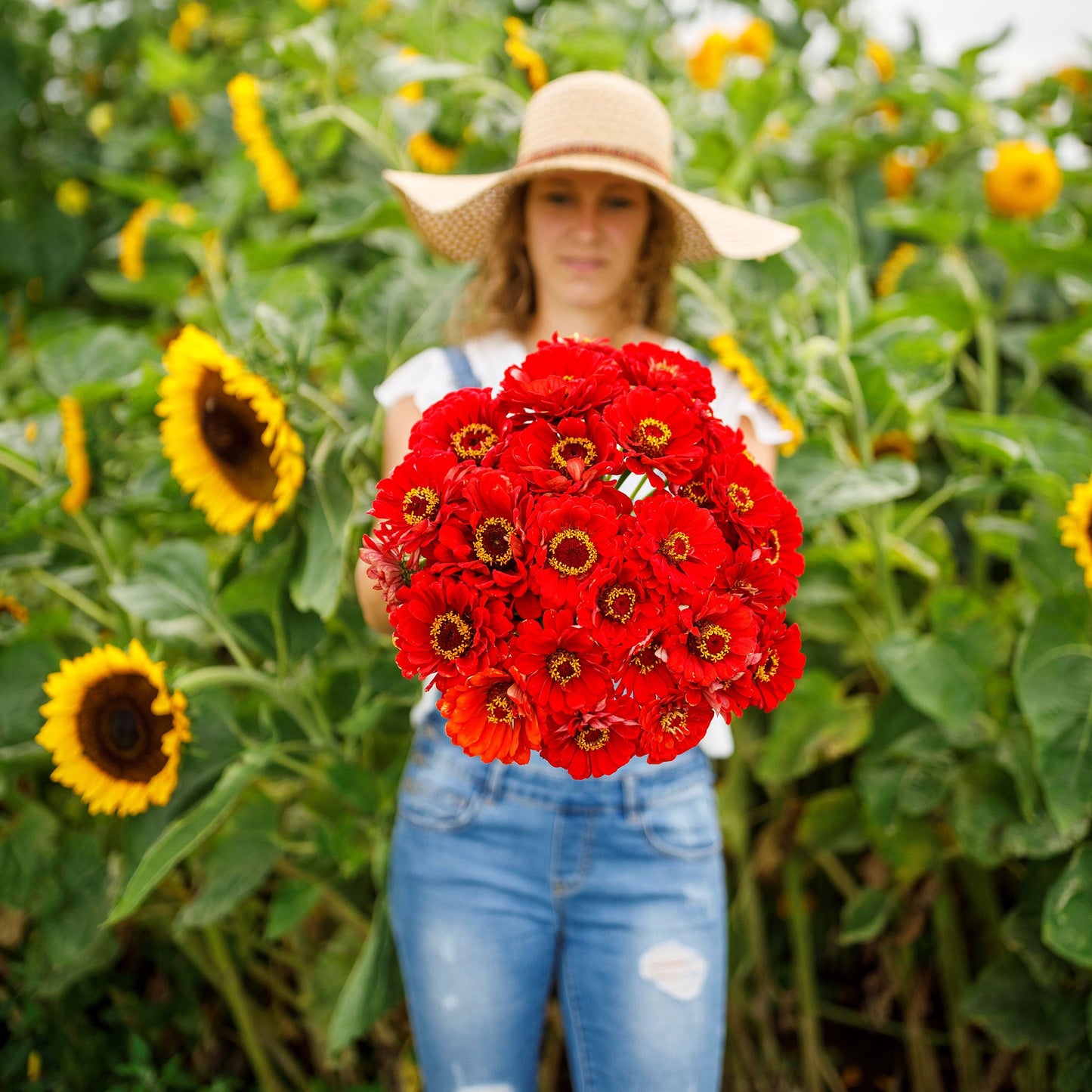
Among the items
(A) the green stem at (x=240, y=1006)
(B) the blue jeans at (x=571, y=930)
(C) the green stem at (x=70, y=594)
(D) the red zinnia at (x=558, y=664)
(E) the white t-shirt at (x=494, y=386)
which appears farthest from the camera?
(A) the green stem at (x=240, y=1006)

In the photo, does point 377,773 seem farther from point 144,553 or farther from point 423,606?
point 423,606

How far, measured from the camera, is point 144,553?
50.9 inches

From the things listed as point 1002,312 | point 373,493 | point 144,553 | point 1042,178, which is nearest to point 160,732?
point 144,553

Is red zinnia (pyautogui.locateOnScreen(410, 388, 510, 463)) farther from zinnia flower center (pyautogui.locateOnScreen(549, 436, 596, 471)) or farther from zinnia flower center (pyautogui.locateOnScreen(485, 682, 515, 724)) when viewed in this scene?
zinnia flower center (pyautogui.locateOnScreen(485, 682, 515, 724))

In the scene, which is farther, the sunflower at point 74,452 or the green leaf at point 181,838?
the sunflower at point 74,452

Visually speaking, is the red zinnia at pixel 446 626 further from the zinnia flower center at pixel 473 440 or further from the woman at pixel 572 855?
the woman at pixel 572 855

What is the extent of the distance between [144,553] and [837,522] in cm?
114

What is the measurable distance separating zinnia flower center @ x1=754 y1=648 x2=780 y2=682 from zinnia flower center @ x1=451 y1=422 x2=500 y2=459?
0.29m

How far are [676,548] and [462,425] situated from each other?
220 millimetres

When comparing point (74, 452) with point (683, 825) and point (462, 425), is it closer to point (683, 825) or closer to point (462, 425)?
point (462, 425)

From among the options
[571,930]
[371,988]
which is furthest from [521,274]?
[371,988]

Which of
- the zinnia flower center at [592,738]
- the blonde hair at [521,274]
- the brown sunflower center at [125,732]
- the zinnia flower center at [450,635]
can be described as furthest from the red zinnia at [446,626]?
the blonde hair at [521,274]

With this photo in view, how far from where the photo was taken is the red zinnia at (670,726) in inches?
29.3

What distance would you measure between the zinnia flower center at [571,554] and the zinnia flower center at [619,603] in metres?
0.03
